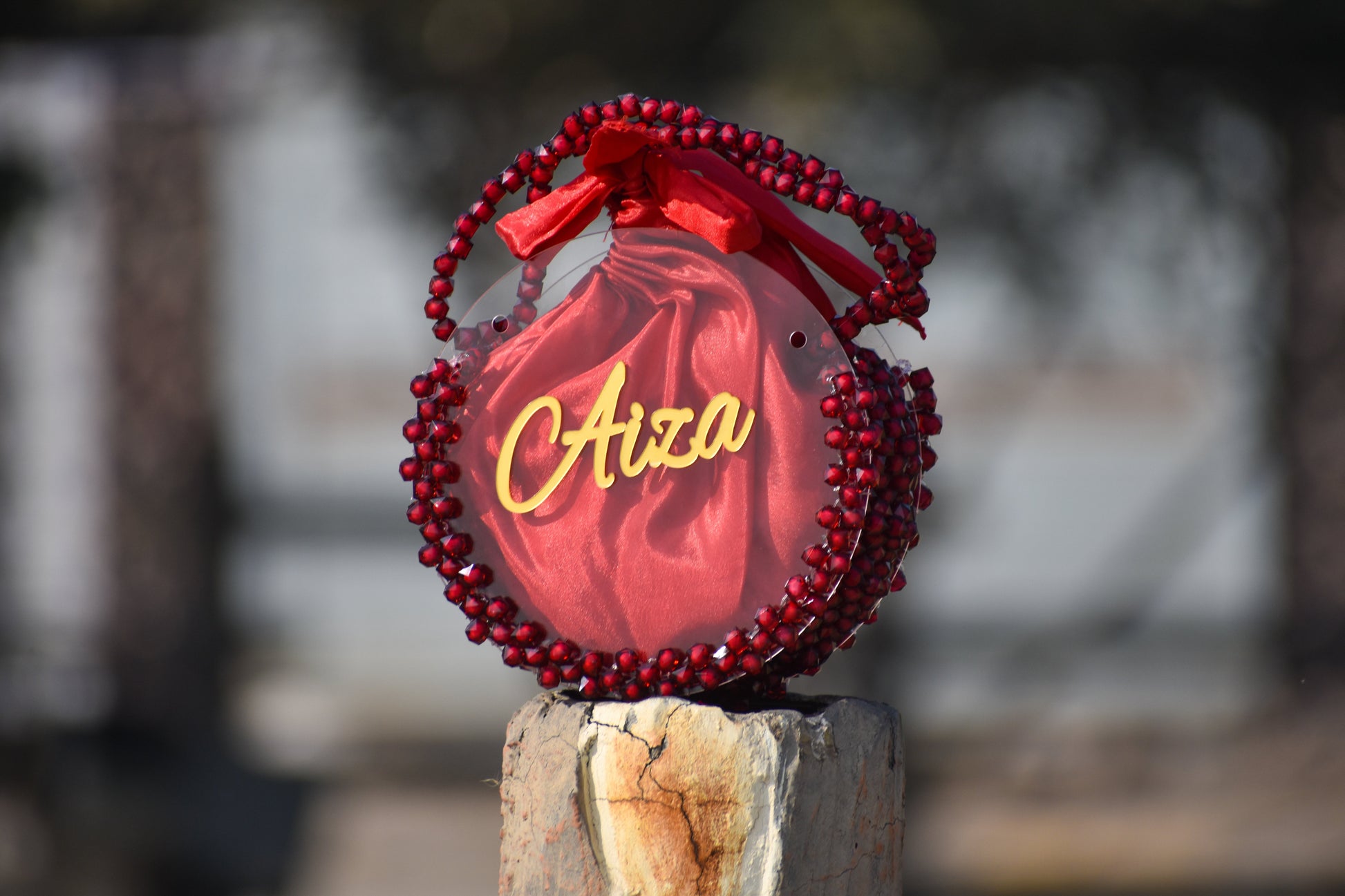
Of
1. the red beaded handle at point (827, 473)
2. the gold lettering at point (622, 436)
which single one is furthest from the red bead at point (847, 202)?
the gold lettering at point (622, 436)

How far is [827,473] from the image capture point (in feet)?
2.34

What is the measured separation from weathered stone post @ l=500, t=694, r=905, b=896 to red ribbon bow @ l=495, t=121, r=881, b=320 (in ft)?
0.83

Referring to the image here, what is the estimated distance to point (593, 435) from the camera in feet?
2.38

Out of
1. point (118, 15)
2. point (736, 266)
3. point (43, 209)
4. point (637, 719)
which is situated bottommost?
point (637, 719)

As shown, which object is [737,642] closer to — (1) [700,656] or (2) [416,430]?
(1) [700,656]

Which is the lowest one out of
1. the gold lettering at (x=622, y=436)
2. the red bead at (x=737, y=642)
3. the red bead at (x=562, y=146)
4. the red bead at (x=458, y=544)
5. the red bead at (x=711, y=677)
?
the red bead at (x=711, y=677)

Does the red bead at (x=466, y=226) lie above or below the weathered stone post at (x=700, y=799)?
above

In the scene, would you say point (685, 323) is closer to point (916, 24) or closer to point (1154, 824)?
point (916, 24)

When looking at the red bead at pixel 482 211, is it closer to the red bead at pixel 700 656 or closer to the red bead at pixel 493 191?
the red bead at pixel 493 191

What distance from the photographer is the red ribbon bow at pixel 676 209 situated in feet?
2.37

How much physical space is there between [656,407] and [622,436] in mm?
25

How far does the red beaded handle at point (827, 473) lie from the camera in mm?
704

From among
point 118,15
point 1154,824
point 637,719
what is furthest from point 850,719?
point 118,15

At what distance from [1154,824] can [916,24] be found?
1.59m
